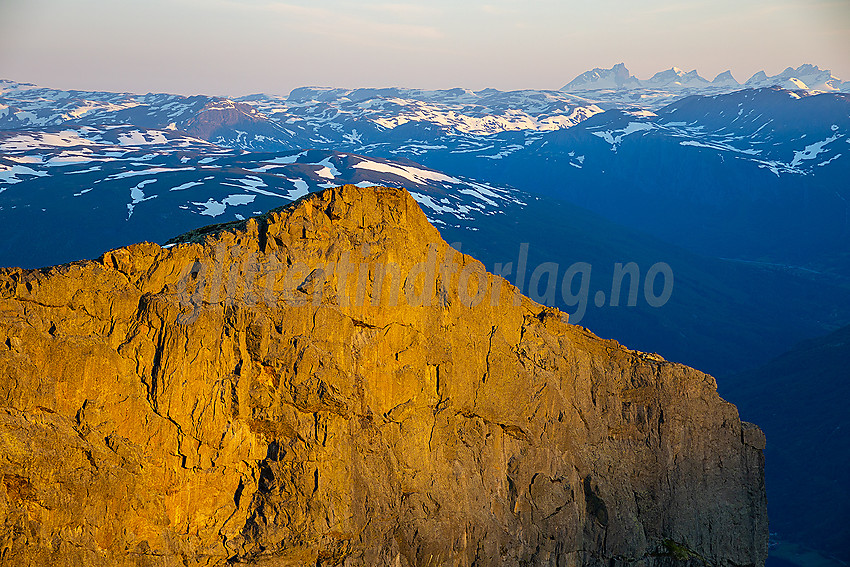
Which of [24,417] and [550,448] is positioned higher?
[24,417]

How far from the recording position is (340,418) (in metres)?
30.8

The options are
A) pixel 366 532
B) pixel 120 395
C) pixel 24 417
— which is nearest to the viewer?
pixel 24 417

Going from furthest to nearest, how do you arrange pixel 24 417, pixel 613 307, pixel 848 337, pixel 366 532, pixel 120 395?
pixel 613 307
pixel 848 337
pixel 366 532
pixel 120 395
pixel 24 417

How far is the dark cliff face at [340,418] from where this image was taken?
27.2 meters

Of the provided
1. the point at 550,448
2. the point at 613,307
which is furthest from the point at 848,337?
the point at 550,448

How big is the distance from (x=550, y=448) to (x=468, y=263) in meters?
8.96

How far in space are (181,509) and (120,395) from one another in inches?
181

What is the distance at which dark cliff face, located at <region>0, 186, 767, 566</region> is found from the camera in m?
27.2

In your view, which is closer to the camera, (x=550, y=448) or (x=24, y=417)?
(x=24, y=417)

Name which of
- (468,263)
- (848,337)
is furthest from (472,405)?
(848,337)

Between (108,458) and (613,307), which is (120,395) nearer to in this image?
(108,458)

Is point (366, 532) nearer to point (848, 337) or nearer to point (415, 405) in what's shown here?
point (415, 405)

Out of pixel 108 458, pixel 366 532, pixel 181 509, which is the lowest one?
pixel 366 532

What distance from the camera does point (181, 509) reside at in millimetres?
28453
